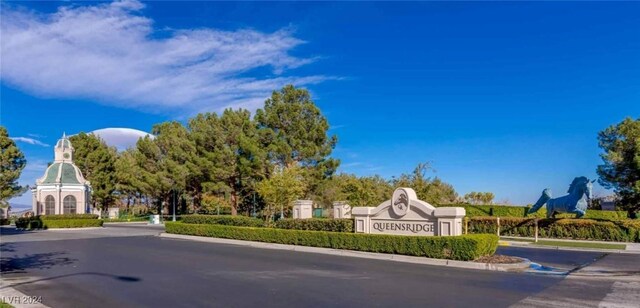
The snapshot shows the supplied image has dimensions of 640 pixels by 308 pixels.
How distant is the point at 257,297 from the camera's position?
32.9 feet

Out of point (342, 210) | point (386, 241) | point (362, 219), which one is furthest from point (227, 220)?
point (386, 241)

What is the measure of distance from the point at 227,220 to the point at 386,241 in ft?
40.7

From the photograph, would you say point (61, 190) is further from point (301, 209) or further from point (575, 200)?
point (575, 200)

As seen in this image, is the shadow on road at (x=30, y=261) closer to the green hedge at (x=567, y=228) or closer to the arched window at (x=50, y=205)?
the green hedge at (x=567, y=228)

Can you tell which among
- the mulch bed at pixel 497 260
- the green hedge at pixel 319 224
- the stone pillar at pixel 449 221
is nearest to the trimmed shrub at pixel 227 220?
the green hedge at pixel 319 224

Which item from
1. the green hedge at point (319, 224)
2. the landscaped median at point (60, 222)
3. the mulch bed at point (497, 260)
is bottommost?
the landscaped median at point (60, 222)

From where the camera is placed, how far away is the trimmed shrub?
26.9m

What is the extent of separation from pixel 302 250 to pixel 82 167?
5345cm

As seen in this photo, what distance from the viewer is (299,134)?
1720 inches


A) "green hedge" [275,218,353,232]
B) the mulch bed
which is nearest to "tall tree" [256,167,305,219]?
"green hedge" [275,218,353,232]

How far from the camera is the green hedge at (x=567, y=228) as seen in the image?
81.1ft

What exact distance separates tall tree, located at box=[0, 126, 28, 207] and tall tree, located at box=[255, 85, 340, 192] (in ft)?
112

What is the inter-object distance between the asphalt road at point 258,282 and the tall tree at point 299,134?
25280mm

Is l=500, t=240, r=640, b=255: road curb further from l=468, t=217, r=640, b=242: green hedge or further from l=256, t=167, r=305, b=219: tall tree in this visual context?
l=256, t=167, r=305, b=219: tall tree
